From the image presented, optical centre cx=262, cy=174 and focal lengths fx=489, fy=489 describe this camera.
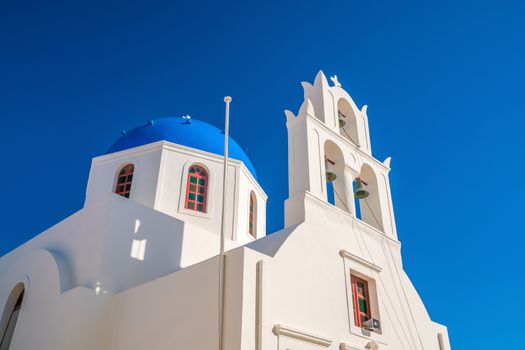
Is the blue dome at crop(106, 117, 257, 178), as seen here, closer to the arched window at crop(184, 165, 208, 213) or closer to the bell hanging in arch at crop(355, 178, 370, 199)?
the arched window at crop(184, 165, 208, 213)

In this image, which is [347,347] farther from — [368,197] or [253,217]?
[253,217]

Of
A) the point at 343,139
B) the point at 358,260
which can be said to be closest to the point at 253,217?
the point at 343,139

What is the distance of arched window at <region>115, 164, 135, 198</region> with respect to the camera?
13.0m

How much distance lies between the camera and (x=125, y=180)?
43.7 ft

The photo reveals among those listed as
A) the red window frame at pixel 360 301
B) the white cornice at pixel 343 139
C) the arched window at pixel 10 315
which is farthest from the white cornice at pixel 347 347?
the arched window at pixel 10 315

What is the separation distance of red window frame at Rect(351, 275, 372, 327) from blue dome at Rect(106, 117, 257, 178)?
21.0 feet

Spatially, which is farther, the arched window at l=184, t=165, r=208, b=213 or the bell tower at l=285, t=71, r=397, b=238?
the arched window at l=184, t=165, r=208, b=213

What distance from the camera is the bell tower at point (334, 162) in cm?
880

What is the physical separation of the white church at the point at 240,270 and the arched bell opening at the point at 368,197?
0.02 m

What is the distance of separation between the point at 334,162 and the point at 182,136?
552 cm

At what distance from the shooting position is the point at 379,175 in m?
10.8

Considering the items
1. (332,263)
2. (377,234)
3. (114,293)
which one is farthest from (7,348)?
(377,234)

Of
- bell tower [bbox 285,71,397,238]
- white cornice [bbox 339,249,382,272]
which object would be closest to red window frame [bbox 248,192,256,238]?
bell tower [bbox 285,71,397,238]

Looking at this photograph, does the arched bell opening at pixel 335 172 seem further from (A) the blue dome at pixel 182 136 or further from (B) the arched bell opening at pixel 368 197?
(A) the blue dome at pixel 182 136
